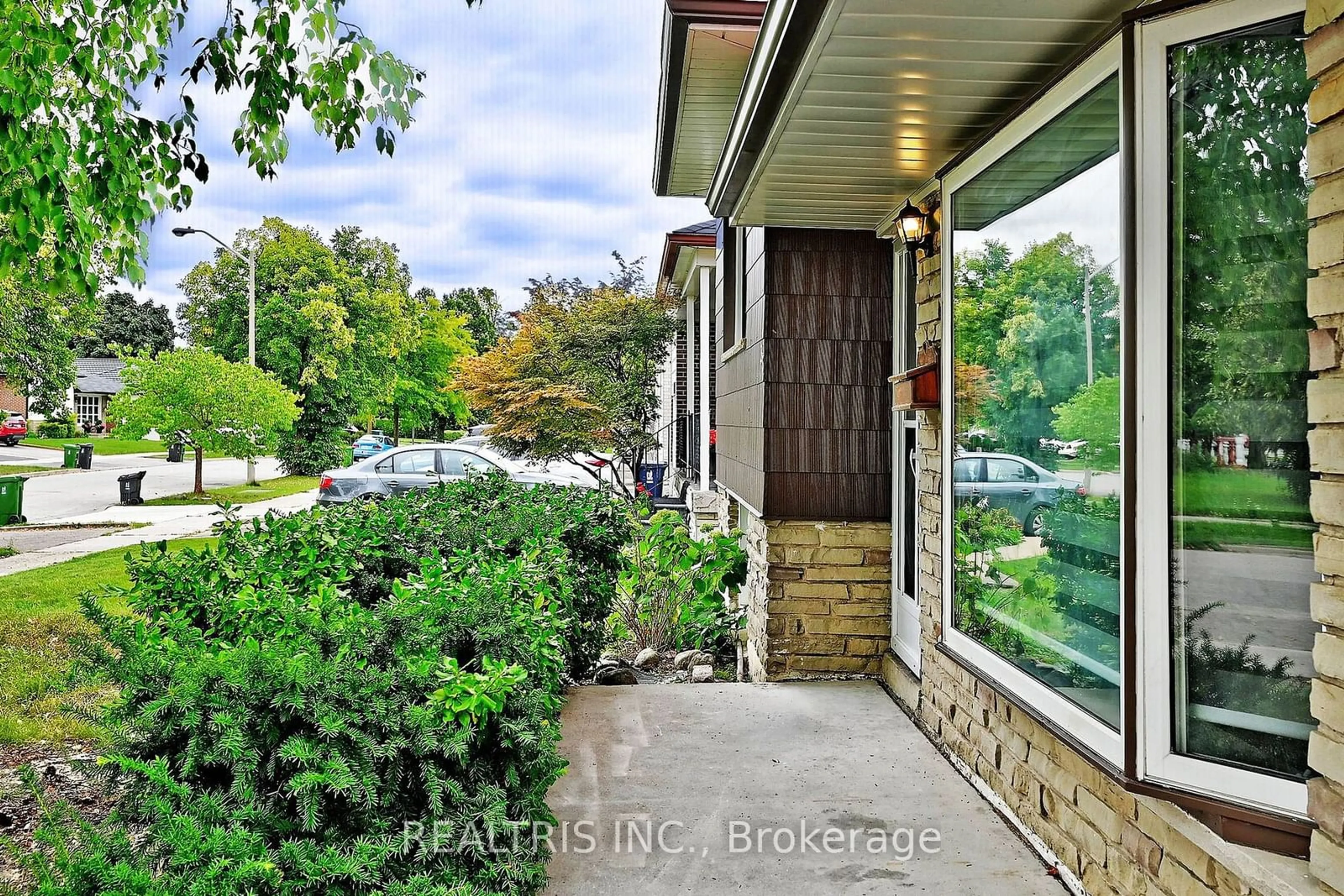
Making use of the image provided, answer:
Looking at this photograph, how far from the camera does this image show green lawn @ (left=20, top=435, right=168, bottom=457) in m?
36.1

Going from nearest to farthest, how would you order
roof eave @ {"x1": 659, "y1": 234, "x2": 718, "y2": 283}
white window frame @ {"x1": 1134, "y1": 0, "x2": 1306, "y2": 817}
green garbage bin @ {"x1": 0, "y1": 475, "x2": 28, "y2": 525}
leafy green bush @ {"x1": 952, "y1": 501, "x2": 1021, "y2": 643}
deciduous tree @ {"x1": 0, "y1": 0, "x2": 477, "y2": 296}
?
white window frame @ {"x1": 1134, "y1": 0, "x2": 1306, "y2": 817} < leafy green bush @ {"x1": 952, "y1": 501, "x2": 1021, "y2": 643} < deciduous tree @ {"x1": 0, "y1": 0, "x2": 477, "y2": 296} < roof eave @ {"x1": 659, "y1": 234, "x2": 718, "y2": 283} < green garbage bin @ {"x1": 0, "y1": 475, "x2": 28, "y2": 525}

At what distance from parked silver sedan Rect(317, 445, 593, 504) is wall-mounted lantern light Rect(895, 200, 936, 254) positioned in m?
8.96

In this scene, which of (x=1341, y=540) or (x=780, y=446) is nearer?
(x=1341, y=540)

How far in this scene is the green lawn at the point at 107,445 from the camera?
36094mm

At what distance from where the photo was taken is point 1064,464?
2781 millimetres

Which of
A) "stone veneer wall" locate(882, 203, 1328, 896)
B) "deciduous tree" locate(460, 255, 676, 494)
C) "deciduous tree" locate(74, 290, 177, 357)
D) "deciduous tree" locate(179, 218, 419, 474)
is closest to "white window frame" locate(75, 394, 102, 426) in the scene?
"deciduous tree" locate(74, 290, 177, 357)

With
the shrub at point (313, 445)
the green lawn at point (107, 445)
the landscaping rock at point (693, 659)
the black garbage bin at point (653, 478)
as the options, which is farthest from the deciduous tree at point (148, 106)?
the green lawn at point (107, 445)

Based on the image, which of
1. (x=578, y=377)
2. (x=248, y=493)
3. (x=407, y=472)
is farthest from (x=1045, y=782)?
(x=248, y=493)

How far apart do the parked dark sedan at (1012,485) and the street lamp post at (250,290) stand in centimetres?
1790

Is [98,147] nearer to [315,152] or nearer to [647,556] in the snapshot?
[647,556]

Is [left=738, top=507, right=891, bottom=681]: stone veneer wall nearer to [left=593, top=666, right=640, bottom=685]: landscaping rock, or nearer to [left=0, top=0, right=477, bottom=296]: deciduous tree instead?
[left=593, top=666, right=640, bottom=685]: landscaping rock

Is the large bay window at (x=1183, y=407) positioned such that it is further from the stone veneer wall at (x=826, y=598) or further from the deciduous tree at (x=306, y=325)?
the deciduous tree at (x=306, y=325)

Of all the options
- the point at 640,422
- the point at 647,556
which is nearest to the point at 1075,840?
the point at 647,556

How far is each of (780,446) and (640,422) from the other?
428 inches
